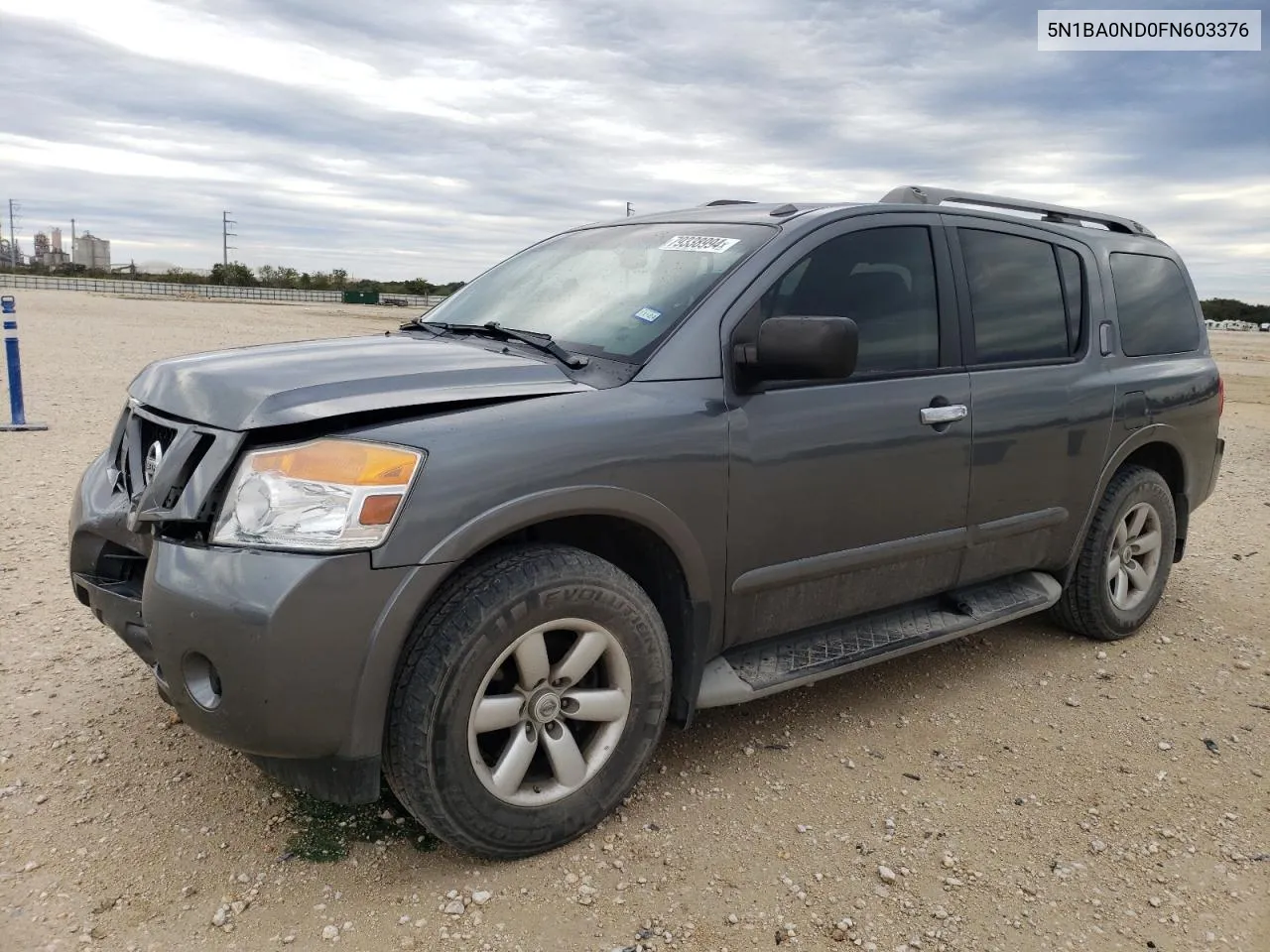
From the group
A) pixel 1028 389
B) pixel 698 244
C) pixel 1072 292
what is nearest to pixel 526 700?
pixel 698 244

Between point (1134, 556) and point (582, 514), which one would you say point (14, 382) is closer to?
point (582, 514)

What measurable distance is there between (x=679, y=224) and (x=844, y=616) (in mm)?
1504

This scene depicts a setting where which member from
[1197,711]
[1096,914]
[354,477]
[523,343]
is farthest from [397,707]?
[1197,711]

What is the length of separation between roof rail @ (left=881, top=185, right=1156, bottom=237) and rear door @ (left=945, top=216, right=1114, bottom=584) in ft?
0.53

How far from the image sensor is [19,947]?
2.24m

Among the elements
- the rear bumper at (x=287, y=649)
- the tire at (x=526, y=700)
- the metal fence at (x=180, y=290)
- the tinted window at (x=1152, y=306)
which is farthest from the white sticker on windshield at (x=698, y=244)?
the metal fence at (x=180, y=290)

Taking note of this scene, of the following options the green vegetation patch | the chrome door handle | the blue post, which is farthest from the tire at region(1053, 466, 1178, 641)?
the blue post

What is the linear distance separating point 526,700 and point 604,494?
574 mm

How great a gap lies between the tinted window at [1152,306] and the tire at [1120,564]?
0.58 m

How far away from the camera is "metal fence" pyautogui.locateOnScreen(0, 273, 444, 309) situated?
71000 millimetres

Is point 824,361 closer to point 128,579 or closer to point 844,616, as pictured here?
point 844,616

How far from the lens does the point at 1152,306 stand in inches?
179

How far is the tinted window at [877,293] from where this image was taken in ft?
10.4

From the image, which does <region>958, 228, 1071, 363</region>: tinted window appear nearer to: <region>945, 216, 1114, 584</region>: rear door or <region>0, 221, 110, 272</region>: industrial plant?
<region>945, 216, 1114, 584</region>: rear door
